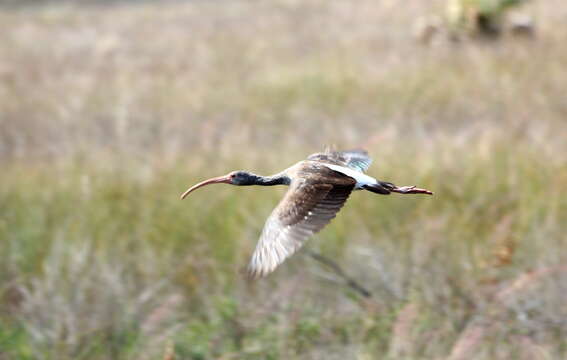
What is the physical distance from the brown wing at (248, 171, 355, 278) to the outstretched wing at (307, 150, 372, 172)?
8.9 inches

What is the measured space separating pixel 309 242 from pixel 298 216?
232 centimetres

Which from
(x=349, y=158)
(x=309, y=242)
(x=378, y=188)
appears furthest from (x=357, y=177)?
(x=309, y=242)

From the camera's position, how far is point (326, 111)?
734 centimetres

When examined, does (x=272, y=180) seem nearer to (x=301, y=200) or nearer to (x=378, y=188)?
(x=301, y=200)

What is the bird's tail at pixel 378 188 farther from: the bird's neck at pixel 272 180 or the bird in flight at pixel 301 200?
the bird's neck at pixel 272 180

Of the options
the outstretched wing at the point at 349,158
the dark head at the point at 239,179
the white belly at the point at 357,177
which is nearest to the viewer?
the dark head at the point at 239,179

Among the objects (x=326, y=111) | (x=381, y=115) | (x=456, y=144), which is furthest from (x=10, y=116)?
(x=456, y=144)

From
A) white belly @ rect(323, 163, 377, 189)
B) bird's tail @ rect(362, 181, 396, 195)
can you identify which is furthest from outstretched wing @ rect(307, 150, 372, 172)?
bird's tail @ rect(362, 181, 396, 195)

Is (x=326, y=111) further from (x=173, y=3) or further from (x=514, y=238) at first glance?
(x=173, y=3)

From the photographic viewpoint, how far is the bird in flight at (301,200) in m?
1.61

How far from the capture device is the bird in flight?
1.61 m

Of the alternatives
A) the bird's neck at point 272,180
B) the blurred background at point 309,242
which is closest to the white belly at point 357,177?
the bird's neck at point 272,180

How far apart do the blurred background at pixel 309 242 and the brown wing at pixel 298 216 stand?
804mm

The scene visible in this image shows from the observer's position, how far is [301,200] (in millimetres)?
1641
